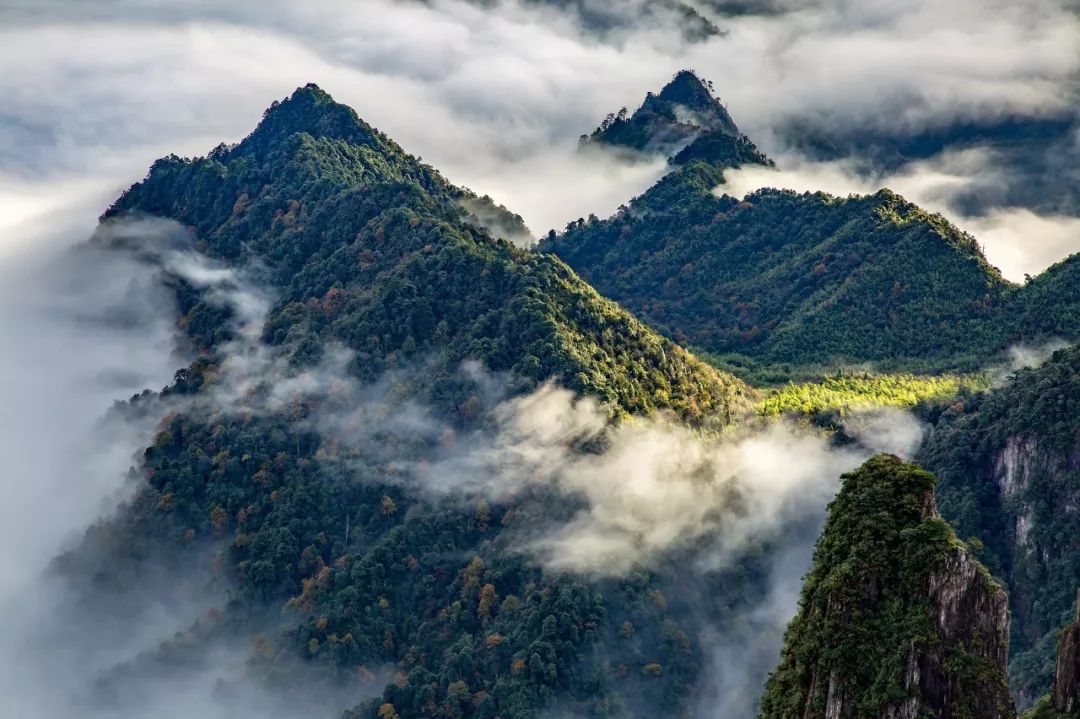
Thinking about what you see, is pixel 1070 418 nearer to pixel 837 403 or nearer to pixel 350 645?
pixel 837 403

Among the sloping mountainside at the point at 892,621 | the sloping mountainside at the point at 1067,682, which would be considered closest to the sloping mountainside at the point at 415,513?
the sloping mountainside at the point at 892,621

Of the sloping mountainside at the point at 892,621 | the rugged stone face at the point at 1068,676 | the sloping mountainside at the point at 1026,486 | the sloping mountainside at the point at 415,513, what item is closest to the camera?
the rugged stone face at the point at 1068,676

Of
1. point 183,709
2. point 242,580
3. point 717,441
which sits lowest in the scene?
point 183,709

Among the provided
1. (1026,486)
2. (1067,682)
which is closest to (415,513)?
(1026,486)

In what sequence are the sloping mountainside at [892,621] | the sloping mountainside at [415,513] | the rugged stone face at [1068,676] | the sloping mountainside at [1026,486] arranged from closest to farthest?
1. the rugged stone face at [1068,676]
2. the sloping mountainside at [892,621]
3. the sloping mountainside at [1026,486]
4. the sloping mountainside at [415,513]

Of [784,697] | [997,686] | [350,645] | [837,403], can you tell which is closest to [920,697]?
[997,686]

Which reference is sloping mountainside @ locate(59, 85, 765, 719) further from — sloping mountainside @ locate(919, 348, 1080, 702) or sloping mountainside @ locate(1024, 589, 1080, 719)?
sloping mountainside @ locate(1024, 589, 1080, 719)

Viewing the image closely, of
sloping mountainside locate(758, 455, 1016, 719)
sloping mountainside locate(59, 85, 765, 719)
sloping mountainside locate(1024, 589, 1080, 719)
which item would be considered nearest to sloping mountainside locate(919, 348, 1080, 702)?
sloping mountainside locate(59, 85, 765, 719)

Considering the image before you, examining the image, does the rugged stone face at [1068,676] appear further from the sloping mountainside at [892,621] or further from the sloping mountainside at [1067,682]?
the sloping mountainside at [892,621]
